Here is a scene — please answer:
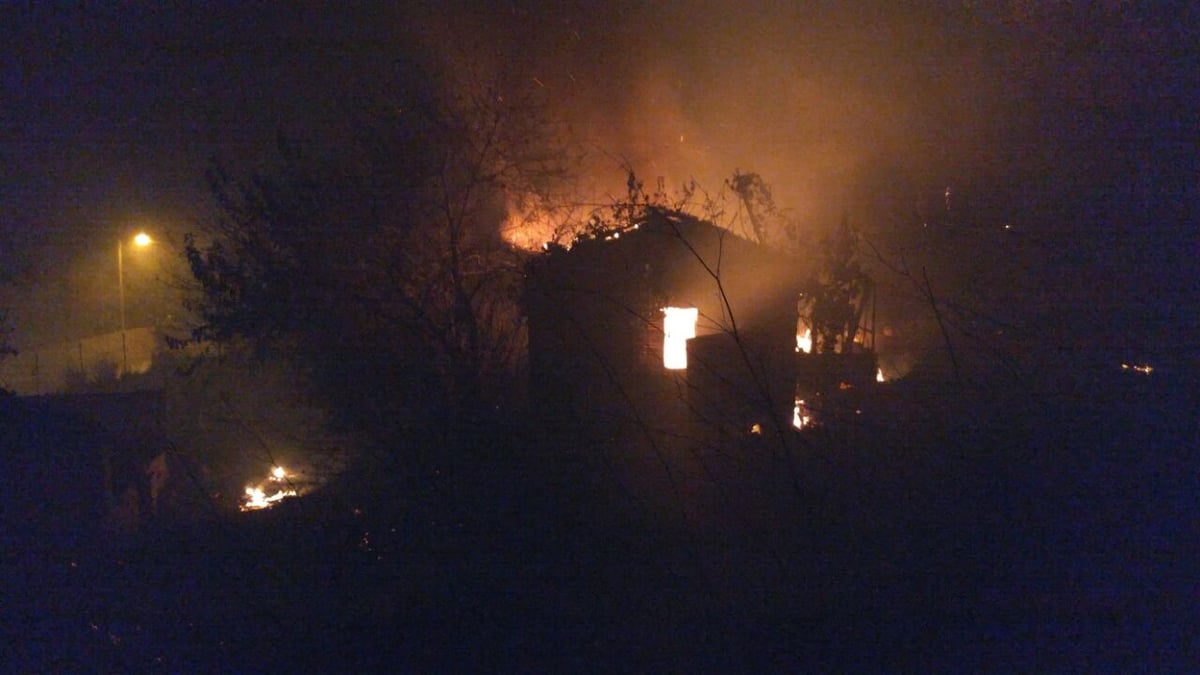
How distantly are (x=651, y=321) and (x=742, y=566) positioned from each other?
6.71 ft

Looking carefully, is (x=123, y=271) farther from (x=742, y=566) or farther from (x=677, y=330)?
(x=742, y=566)

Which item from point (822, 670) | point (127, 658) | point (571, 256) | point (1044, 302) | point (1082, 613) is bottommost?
point (127, 658)

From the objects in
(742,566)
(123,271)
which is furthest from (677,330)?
(123,271)

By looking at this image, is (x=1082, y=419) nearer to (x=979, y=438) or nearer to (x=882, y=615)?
(x=979, y=438)

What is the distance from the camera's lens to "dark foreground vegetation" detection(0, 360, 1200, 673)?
2.23m

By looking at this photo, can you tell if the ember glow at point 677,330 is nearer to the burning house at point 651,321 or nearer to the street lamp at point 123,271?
the burning house at point 651,321

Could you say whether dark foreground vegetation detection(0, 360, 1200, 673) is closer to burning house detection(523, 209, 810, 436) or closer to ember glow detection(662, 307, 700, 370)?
burning house detection(523, 209, 810, 436)

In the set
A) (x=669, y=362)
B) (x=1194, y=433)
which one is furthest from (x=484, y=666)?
(x=669, y=362)

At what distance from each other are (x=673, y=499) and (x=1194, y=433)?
6.89ft

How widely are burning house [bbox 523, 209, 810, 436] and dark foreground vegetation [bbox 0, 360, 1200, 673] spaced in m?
0.86

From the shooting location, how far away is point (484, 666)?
2406 mm

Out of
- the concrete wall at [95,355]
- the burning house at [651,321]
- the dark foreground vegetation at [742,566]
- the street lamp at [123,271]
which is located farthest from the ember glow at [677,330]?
the concrete wall at [95,355]

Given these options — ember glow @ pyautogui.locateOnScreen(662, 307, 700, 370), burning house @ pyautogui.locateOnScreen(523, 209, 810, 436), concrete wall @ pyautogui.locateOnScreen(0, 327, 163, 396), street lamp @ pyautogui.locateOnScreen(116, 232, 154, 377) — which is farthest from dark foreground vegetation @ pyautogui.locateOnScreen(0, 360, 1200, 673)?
concrete wall @ pyautogui.locateOnScreen(0, 327, 163, 396)

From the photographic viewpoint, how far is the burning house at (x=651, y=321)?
168 inches
